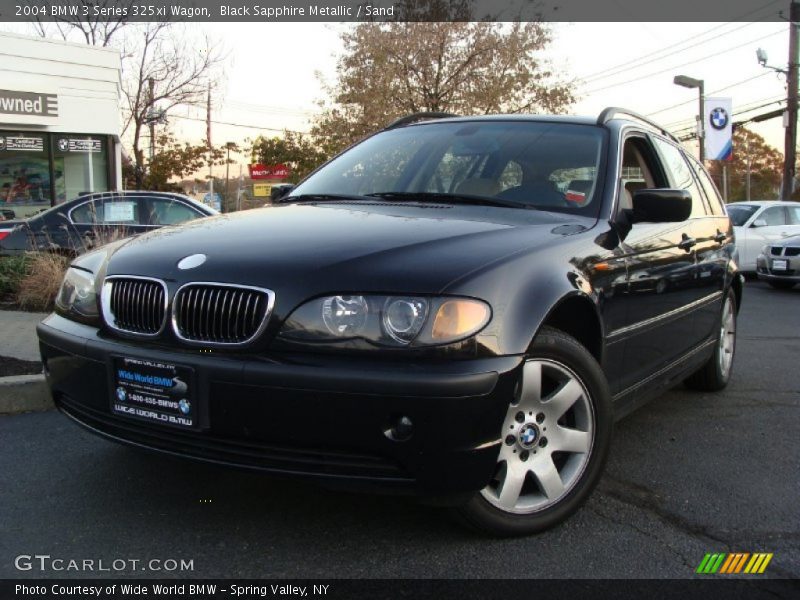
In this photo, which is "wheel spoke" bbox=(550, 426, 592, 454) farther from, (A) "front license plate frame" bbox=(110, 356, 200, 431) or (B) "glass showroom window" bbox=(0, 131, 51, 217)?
(B) "glass showroom window" bbox=(0, 131, 51, 217)

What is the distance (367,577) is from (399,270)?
3.32 feet

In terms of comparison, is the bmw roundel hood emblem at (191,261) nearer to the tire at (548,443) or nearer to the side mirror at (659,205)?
the tire at (548,443)

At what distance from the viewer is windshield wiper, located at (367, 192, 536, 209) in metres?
3.49

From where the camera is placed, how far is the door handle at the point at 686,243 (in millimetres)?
4070

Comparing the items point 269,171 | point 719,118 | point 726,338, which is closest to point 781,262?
point 726,338

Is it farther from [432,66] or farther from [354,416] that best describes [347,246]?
[432,66]

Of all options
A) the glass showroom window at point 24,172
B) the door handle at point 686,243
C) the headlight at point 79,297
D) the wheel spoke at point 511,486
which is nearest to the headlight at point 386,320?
the wheel spoke at point 511,486

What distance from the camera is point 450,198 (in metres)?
3.59

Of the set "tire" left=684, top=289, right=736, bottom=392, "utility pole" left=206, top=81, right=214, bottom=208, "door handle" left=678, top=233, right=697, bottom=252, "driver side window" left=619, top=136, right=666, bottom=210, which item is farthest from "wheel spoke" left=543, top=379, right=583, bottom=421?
"utility pole" left=206, top=81, right=214, bottom=208

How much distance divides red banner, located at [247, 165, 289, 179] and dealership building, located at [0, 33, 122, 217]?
15.2m

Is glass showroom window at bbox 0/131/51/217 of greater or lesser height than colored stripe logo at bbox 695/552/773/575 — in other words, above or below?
above

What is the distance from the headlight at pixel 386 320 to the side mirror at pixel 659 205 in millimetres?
1336

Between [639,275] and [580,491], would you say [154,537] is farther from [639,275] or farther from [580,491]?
[639,275]
